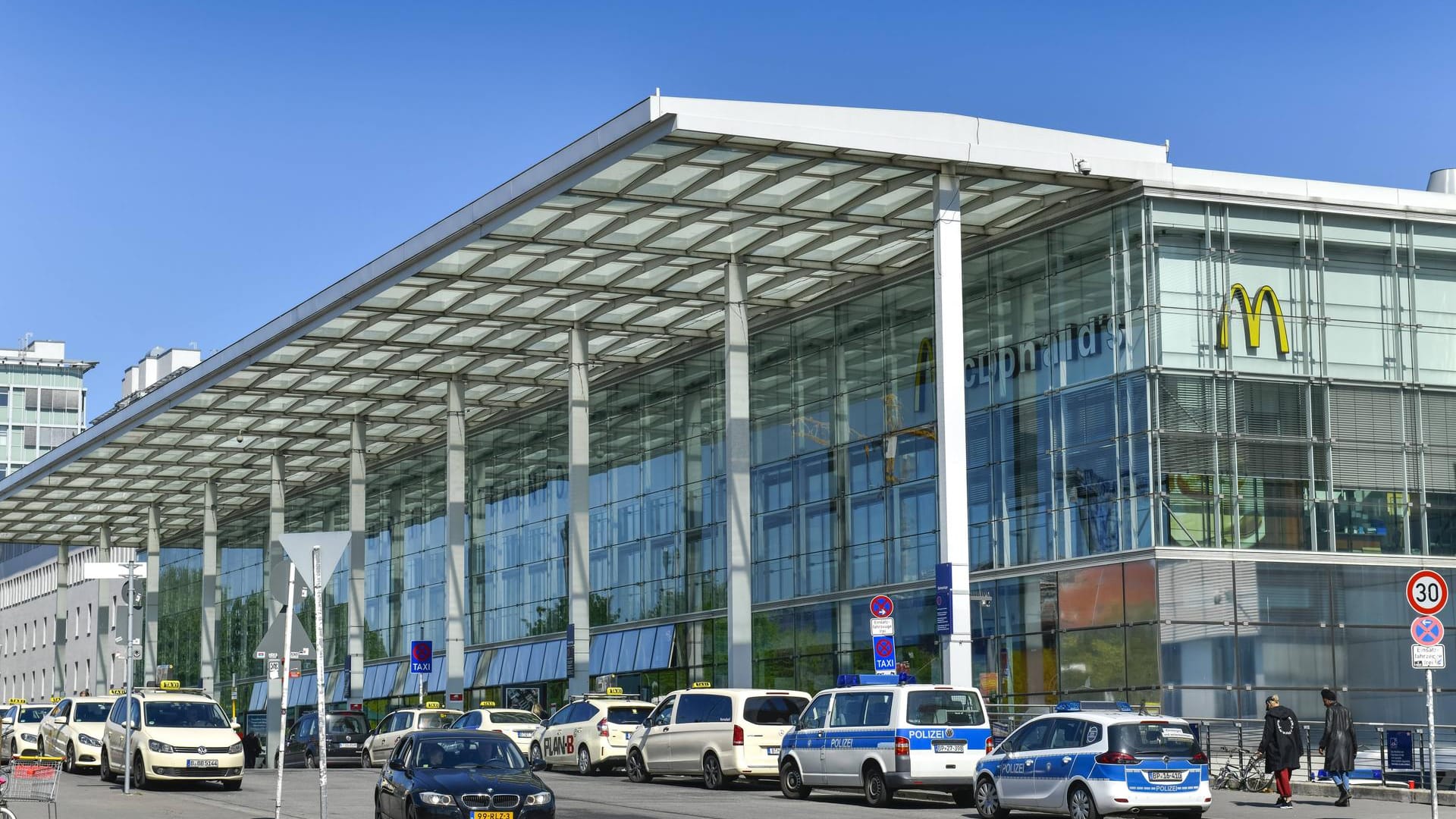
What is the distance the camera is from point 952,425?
33.1m

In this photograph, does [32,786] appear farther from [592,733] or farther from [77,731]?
[77,731]

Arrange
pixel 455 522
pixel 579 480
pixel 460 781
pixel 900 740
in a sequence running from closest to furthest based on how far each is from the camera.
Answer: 1. pixel 460 781
2. pixel 900 740
3. pixel 579 480
4. pixel 455 522

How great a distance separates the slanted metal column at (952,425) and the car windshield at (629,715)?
6.99m

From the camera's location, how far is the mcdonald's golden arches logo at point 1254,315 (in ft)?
124

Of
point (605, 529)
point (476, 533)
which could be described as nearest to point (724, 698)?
point (605, 529)

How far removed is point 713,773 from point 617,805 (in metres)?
4.77

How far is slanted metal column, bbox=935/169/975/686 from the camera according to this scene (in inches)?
1246

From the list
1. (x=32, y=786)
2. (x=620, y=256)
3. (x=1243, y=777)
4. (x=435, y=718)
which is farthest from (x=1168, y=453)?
(x=32, y=786)

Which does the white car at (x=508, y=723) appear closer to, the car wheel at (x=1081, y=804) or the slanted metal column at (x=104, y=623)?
the car wheel at (x=1081, y=804)

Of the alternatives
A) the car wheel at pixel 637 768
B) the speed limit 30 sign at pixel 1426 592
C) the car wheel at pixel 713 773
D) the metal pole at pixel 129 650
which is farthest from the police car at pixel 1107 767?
the metal pole at pixel 129 650

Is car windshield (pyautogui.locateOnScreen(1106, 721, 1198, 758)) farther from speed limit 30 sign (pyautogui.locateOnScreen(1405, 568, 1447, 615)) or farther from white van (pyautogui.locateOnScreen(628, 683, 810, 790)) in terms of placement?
white van (pyautogui.locateOnScreen(628, 683, 810, 790))

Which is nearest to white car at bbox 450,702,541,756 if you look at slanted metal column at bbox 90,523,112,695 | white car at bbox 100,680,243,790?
white car at bbox 100,680,243,790

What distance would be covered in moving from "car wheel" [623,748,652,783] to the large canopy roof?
1077 cm

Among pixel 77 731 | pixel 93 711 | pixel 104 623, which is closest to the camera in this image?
pixel 77 731
